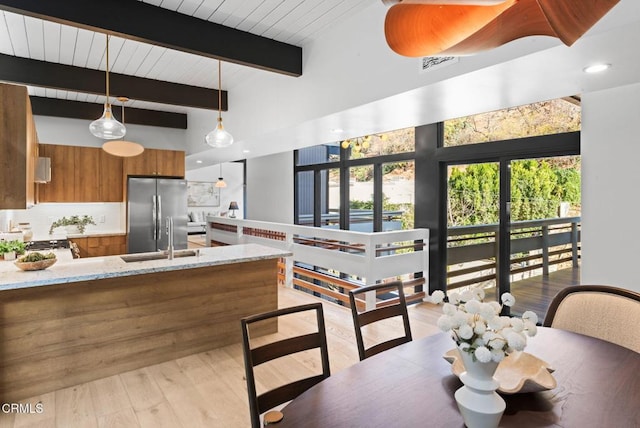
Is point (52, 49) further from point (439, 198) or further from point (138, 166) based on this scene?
point (439, 198)

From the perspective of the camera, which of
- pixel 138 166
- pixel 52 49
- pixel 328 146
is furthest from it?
pixel 328 146

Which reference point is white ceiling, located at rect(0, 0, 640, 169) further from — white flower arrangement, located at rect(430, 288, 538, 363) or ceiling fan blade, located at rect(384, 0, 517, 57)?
white flower arrangement, located at rect(430, 288, 538, 363)

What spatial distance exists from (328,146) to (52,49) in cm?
436

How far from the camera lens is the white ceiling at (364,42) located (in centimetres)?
207

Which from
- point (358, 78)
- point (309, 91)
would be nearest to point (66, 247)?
point (309, 91)

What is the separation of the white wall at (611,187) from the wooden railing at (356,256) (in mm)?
1987

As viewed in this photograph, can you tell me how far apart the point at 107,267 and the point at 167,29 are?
1.87 metres

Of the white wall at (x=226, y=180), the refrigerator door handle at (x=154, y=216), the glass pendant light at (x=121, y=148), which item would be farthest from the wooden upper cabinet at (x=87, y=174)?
the white wall at (x=226, y=180)

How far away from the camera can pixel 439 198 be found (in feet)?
16.1

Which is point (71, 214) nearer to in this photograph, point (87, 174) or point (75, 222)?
point (75, 222)

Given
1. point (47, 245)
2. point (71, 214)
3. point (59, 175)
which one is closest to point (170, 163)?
point (59, 175)

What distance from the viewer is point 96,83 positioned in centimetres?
419

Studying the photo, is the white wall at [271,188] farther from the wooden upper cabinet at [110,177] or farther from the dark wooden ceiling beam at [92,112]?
the wooden upper cabinet at [110,177]

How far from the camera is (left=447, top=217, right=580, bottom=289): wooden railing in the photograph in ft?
12.7
